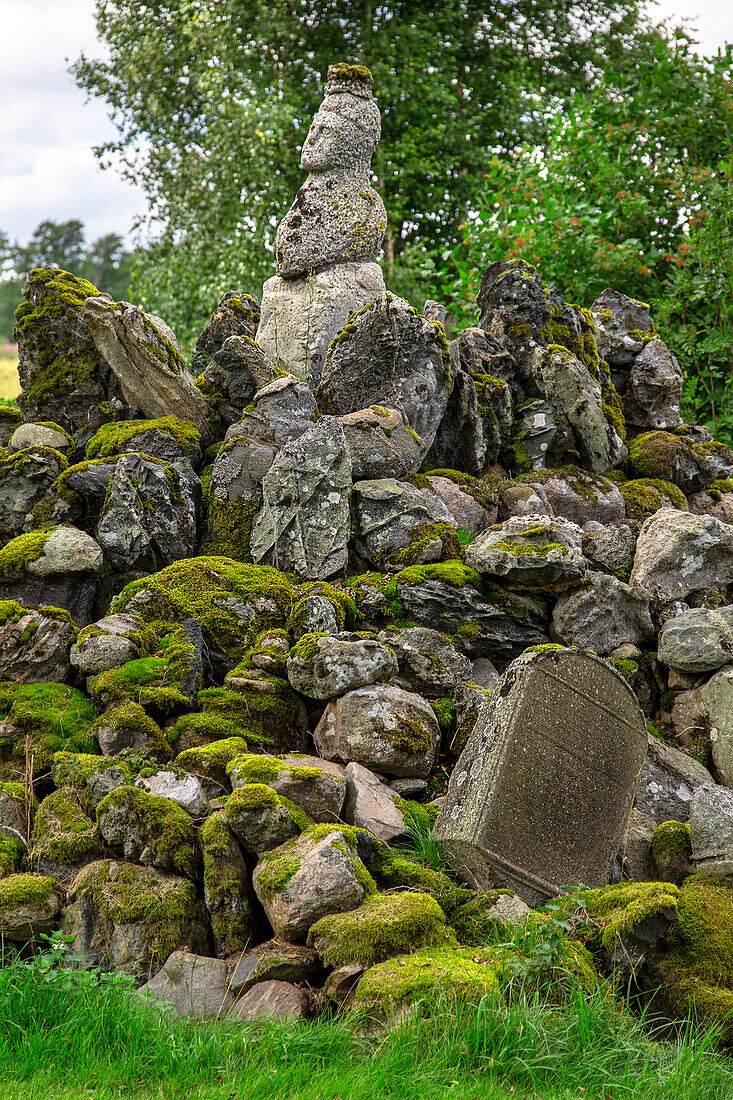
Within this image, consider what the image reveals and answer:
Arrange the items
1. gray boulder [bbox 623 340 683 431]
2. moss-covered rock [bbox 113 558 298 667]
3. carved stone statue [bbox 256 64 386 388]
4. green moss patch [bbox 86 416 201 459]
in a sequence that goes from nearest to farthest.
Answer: moss-covered rock [bbox 113 558 298 667] → green moss patch [bbox 86 416 201 459] → carved stone statue [bbox 256 64 386 388] → gray boulder [bbox 623 340 683 431]

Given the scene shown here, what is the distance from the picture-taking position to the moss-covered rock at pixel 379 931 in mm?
4551

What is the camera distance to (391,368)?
9266mm

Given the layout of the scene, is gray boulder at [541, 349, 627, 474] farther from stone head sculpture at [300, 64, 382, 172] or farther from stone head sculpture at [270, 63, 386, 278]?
stone head sculpture at [300, 64, 382, 172]

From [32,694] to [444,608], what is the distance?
301cm

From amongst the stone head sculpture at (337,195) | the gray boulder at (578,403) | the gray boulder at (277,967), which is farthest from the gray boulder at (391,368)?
the gray boulder at (277,967)

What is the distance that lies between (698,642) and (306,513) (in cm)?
321

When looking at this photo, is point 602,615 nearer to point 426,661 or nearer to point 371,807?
point 426,661

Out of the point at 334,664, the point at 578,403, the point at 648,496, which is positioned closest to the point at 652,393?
the point at 578,403

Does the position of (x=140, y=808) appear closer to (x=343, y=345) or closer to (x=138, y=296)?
(x=343, y=345)

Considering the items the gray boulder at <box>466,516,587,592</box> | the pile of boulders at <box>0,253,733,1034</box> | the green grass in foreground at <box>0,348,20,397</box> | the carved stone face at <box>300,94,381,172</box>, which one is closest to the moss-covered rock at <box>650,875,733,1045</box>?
the pile of boulders at <box>0,253,733,1034</box>

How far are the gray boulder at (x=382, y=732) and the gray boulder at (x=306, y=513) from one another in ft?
5.44

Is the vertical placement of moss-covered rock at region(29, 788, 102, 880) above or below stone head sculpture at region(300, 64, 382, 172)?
below

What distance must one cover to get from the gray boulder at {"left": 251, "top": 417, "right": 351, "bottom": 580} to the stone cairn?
2 cm

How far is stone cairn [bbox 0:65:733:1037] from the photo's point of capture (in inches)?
192
